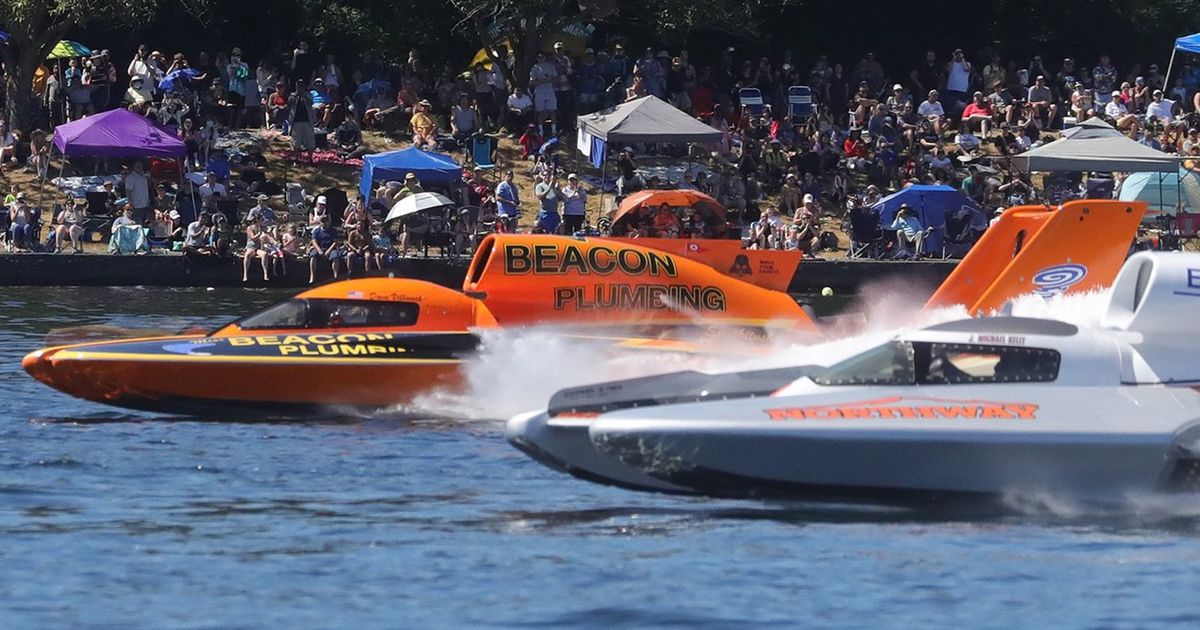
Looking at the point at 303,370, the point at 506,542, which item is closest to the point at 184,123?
the point at 303,370

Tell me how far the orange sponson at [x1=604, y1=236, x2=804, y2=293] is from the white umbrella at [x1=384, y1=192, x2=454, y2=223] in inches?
454

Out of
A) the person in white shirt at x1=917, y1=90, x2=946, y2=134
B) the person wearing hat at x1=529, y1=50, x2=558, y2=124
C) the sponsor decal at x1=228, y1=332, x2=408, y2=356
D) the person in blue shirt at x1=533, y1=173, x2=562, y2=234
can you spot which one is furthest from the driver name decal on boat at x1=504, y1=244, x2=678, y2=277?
the person in white shirt at x1=917, y1=90, x2=946, y2=134

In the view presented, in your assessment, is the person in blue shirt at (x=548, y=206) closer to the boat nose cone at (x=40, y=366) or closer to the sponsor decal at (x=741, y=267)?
the sponsor decal at (x=741, y=267)

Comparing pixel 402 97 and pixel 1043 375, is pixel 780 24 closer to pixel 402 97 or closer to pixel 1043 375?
pixel 402 97

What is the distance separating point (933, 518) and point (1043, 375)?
3.88 ft

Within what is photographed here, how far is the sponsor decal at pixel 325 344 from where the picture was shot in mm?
16547

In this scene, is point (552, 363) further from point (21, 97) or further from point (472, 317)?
point (21, 97)

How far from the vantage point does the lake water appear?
10094mm

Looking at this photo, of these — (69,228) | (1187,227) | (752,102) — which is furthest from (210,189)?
(1187,227)

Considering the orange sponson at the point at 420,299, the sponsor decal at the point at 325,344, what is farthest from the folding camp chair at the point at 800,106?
the sponsor decal at the point at 325,344

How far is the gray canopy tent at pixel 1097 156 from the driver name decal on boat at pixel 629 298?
15.7m

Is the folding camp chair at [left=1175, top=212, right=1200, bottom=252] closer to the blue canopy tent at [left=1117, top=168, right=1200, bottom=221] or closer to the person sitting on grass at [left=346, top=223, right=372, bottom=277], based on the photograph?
the blue canopy tent at [left=1117, top=168, right=1200, bottom=221]

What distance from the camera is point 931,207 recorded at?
31.6 metres

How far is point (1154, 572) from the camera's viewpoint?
10.9m
